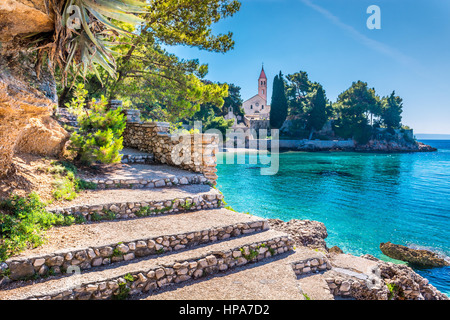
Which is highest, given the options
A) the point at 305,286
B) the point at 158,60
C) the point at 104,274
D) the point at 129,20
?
the point at 158,60

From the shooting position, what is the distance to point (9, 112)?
489 centimetres

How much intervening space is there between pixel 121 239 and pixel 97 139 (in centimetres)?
443

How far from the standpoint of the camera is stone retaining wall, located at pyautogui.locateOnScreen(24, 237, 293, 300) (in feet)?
13.1

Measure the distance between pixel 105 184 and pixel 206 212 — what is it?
2768 millimetres

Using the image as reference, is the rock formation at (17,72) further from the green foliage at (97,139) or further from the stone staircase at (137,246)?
the green foliage at (97,139)

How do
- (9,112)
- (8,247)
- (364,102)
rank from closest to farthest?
(8,247) < (9,112) < (364,102)

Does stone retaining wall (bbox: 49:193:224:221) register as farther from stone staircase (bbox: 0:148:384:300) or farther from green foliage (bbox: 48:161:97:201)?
green foliage (bbox: 48:161:97:201)

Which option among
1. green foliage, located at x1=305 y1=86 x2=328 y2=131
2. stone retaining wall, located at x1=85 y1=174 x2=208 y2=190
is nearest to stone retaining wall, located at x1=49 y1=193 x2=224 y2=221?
stone retaining wall, located at x1=85 y1=174 x2=208 y2=190

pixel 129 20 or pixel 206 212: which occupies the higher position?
pixel 129 20

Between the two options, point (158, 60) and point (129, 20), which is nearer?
point (129, 20)

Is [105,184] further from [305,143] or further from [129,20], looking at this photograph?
[305,143]

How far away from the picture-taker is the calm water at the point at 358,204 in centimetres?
1284

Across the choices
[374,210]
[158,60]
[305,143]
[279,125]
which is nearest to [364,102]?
[305,143]

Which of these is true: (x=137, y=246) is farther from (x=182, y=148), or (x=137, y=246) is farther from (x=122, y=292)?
(x=182, y=148)
